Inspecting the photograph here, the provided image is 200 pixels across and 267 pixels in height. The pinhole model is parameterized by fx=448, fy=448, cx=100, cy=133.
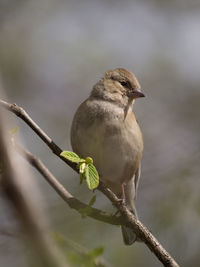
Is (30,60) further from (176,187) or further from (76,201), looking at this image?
(76,201)

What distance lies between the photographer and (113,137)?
19.4 feet

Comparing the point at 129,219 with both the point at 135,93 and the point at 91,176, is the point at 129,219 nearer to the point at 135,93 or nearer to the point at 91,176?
the point at 91,176

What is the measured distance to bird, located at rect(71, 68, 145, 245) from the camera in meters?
5.78

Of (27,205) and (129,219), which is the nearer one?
(27,205)

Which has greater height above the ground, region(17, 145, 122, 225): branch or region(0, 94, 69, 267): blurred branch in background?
region(0, 94, 69, 267): blurred branch in background

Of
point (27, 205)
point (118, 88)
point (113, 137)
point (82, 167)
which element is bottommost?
point (113, 137)

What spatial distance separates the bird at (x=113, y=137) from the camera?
5.78 m

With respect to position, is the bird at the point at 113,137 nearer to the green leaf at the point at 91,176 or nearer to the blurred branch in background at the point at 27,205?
the green leaf at the point at 91,176

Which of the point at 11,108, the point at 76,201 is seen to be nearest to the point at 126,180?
the point at 76,201

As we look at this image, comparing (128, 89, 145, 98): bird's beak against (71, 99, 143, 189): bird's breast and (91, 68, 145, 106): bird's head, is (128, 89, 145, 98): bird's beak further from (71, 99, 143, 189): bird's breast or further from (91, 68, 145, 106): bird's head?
(71, 99, 143, 189): bird's breast

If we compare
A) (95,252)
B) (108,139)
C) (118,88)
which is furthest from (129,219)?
(118,88)

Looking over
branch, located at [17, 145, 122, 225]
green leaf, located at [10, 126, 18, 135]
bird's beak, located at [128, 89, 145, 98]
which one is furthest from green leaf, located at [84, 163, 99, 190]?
bird's beak, located at [128, 89, 145, 98]

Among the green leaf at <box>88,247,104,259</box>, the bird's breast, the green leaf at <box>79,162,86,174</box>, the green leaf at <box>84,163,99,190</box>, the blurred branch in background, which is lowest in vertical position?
the green leaf at <box>88,247,104,259</box>

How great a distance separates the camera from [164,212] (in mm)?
6859
